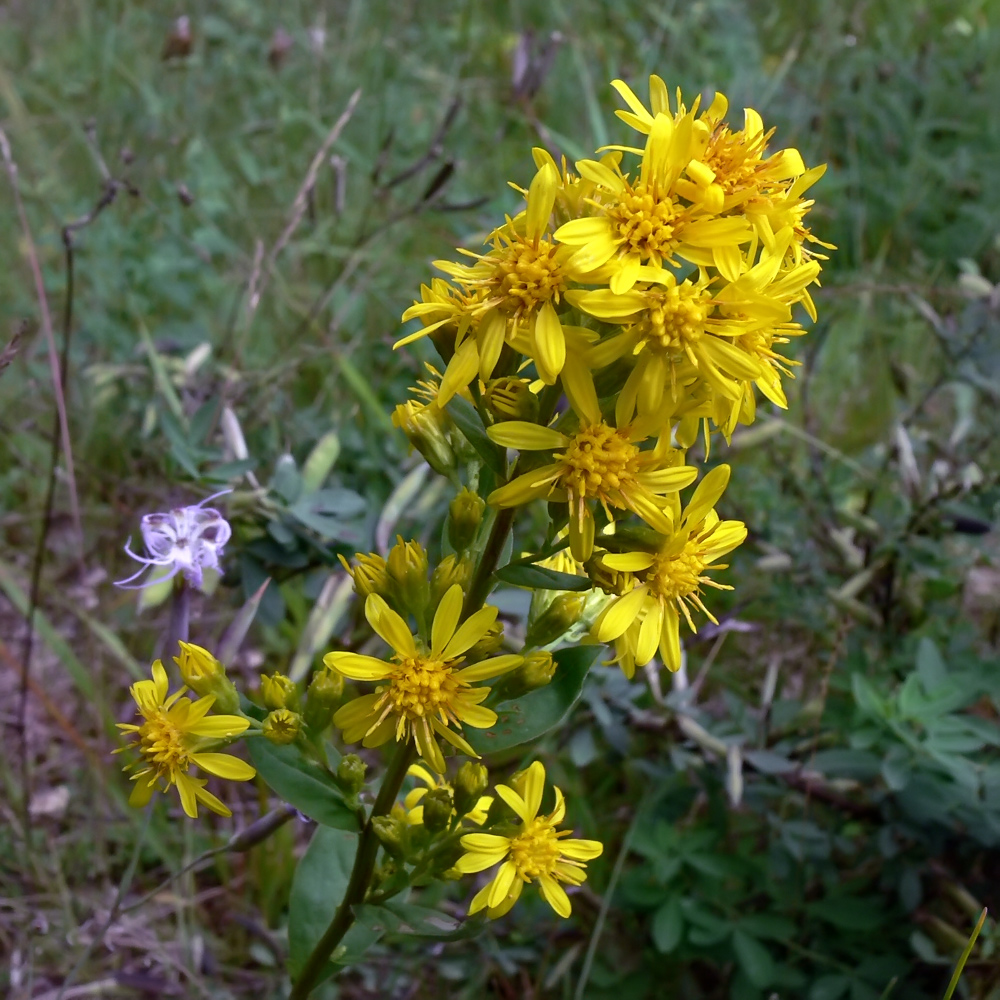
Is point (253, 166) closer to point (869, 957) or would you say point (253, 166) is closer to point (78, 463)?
point (78, 463)

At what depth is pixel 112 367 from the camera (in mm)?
2963

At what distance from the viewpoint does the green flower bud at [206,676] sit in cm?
140

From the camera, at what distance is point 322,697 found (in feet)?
4.56

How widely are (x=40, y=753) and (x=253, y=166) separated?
233 centimetres

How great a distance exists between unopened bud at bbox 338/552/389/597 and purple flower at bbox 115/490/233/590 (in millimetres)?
477

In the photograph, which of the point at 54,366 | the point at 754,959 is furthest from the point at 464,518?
the point at 754,959

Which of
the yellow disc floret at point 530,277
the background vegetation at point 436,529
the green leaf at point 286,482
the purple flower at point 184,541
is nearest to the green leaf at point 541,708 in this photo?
the yellow disc floret at point 530,277

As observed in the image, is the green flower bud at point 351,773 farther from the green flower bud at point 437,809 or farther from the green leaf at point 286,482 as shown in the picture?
the green leaf at point 286,482

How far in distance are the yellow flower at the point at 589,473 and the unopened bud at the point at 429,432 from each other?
0.23m

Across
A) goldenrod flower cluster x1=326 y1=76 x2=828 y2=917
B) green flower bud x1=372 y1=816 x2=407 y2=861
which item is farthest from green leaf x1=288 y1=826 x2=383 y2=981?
goldenrod flower cluster x1=326 y1=76 x2=828 y2=917

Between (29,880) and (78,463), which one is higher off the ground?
(78,463)

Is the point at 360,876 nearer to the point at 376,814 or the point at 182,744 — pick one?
the point at 376,814

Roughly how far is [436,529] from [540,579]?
4.78 feet

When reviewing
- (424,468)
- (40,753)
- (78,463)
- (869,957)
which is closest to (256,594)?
(424,468)
